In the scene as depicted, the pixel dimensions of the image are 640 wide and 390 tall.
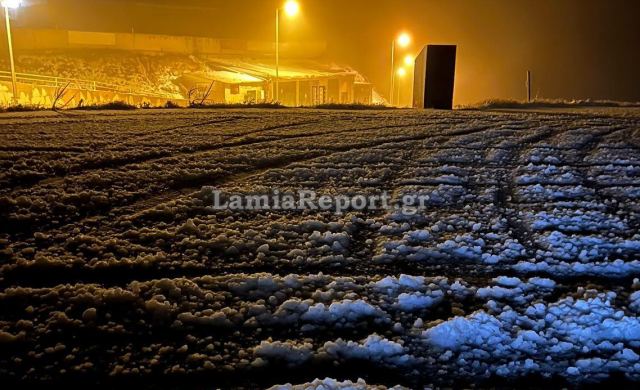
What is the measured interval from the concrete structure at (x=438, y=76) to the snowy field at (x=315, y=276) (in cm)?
644

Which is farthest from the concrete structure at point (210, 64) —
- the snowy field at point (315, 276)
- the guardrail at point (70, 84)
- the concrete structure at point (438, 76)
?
the snowy field at point (315, 276)

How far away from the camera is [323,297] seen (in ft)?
5.39

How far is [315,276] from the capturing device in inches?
71.0

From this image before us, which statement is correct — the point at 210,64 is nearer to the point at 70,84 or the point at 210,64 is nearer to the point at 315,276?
the point at 70,84

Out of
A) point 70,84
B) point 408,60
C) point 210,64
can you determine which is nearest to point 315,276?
point 70,84

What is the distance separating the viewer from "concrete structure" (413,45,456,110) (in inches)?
384

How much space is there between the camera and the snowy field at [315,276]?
129 cm

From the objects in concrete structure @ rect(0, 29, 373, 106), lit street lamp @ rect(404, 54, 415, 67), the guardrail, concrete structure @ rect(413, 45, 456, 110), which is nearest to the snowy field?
concrete structure @ rect(413, 45, 456, 110)

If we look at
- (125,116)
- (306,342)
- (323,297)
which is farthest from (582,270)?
(125,116)

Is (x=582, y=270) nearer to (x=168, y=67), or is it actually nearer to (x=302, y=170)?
(x=302, y=170)

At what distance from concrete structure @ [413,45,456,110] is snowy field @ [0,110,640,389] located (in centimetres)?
644

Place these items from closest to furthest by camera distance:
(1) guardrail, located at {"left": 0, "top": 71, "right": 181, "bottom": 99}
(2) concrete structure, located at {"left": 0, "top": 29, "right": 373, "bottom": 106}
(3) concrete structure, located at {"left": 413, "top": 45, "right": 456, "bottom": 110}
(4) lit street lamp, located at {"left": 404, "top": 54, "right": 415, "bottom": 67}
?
1. (3) concrete structure, located at {"left": 413, "top": 45, "right": 456, "bottom": 110}
2. (1) guardrail, located at {"left": 0, "top": 71, "right": 181, "bottom": 99}
3. (2) concrete structure, located at {"left": 0, "top": 29, "right": 373, "bottom": 106}
4. (4) lit street lamp, located at {"left": 404, "top": 54, "right": 415, "bottom": 67}

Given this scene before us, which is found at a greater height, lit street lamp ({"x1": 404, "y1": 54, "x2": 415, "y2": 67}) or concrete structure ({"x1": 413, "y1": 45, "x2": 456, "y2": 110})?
lit street lamp ({"x1": 404, "y1": 54, "x2": 415, "y2": 67})

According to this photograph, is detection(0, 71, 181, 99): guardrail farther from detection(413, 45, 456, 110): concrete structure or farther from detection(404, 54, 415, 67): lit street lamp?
detection(404, 54, 415, 67): lit street lamp
